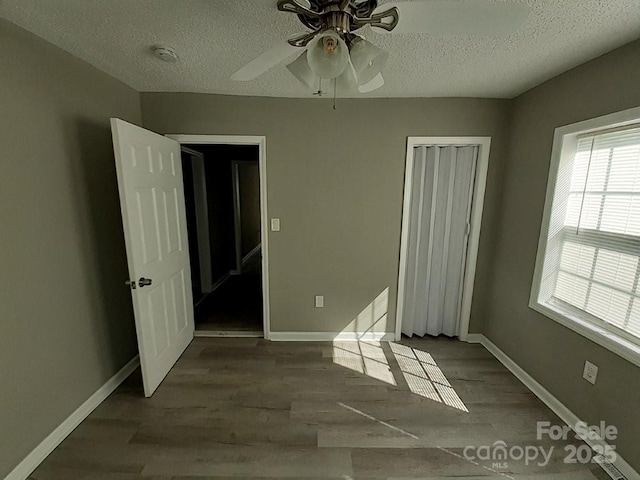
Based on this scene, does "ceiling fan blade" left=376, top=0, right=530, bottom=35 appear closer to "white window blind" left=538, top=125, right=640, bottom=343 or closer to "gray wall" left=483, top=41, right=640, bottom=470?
"gray wall" left=483, top=41, right=640, bottom=470

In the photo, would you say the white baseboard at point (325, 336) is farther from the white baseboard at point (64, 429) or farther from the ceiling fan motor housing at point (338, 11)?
the ceiling fan motor housing at point (338, 11)

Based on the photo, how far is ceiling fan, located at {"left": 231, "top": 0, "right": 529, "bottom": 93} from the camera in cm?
85

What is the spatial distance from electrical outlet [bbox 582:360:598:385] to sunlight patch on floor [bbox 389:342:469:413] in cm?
73

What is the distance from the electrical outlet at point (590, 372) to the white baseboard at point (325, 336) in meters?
1.38

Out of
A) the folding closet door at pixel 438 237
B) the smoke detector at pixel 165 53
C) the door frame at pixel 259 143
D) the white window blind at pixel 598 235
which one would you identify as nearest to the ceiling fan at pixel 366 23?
the smoke detector at pixel 165 53

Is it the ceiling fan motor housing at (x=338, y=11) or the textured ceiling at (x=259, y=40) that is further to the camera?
the textured ceiling at (x=259, y=40)

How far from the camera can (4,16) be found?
4.16 feet

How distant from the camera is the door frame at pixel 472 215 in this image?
2355 millimetres

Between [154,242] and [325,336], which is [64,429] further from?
[325,336]

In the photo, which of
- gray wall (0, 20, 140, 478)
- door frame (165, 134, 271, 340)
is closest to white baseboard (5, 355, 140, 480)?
gray wall (0, 20, 140, 478)

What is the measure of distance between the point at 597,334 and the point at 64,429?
318cm

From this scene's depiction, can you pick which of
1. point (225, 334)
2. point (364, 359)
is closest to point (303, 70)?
point (364, 359)

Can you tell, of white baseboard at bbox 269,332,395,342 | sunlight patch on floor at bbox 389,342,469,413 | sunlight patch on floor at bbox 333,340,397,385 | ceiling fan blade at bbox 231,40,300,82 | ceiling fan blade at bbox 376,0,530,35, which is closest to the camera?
ceiling fan blade at bbox 376,0,530,35

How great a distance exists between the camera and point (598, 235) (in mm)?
1660
